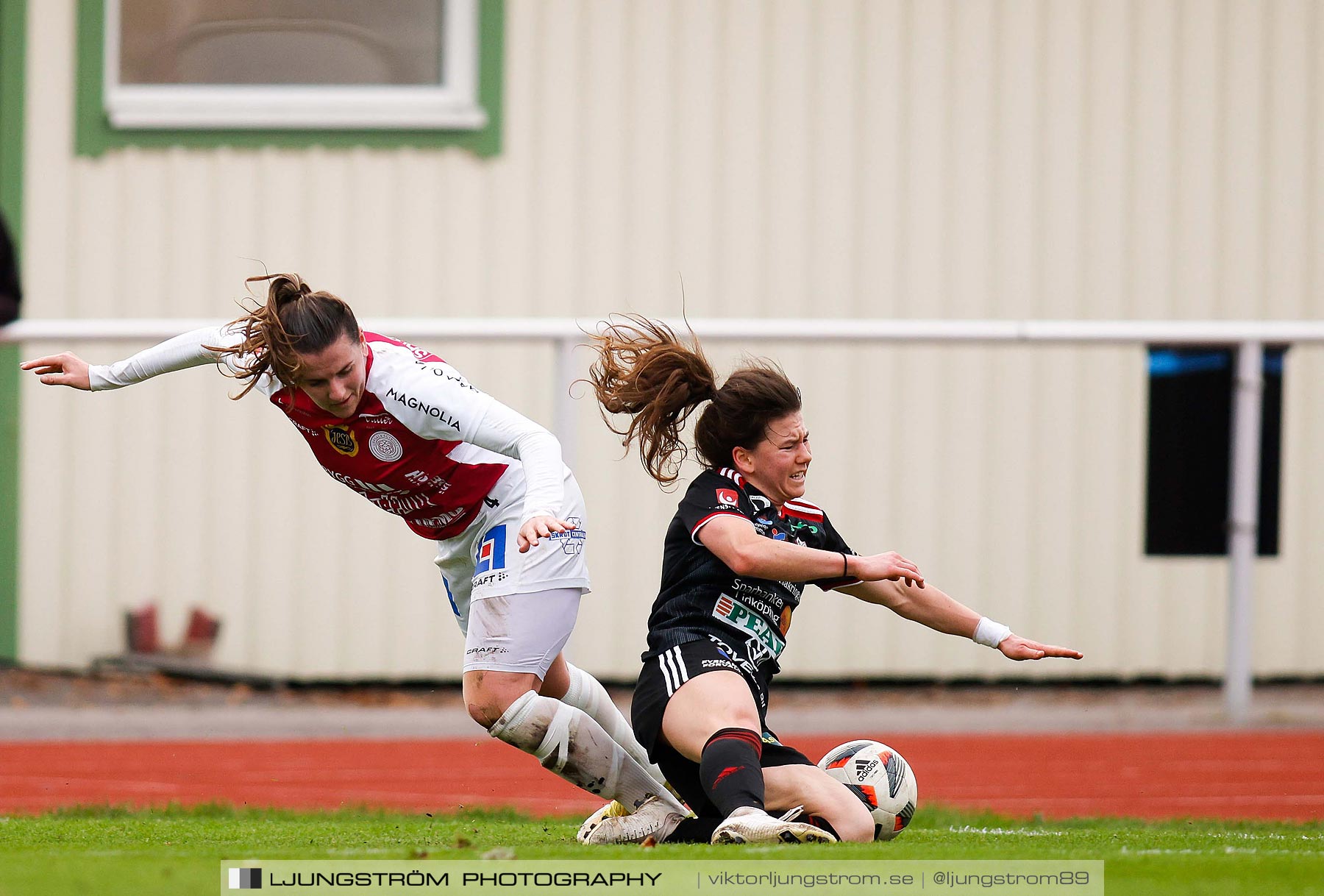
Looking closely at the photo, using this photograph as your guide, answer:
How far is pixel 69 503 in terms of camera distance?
29.3ft

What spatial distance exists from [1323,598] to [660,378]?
5.97 metres

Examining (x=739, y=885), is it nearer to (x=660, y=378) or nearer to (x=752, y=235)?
(x=660, y=378)

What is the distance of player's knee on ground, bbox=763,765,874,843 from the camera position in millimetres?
→ 4176

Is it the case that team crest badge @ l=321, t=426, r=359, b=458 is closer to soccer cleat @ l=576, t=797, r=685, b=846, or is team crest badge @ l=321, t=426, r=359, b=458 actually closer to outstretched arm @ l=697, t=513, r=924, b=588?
outstretched arm @ l=697, t=513, r=924, b=588

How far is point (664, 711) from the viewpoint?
14.2 ft

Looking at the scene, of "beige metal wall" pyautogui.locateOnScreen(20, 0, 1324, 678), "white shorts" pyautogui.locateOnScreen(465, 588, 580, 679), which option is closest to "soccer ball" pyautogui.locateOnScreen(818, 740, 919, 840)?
"white shorts" pyautogui.locateOnScreen(465, 588, 580, 679)

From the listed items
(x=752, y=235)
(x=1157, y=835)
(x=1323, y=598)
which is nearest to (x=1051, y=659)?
(x=1323, y=598)

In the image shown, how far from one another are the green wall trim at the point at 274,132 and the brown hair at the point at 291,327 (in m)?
5.38

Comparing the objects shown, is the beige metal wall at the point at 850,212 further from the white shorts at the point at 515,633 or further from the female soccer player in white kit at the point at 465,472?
the white shorts at the point at 515,633

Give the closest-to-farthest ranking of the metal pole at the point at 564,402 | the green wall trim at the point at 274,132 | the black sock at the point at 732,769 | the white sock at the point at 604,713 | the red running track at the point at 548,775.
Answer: the black sock at the point at 732,769 → the white sock at the point at 604,713 → the red running track at the point at 548,775 → the metal pole at the point at 564,402 → the green wall trim at the point at 274,132

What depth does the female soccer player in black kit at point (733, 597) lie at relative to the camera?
13.7 ft

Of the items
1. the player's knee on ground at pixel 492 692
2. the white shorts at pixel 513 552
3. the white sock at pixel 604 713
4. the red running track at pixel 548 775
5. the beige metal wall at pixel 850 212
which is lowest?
the red running track at pixel 548 775

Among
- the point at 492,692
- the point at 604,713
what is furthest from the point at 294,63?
the point at 492,692

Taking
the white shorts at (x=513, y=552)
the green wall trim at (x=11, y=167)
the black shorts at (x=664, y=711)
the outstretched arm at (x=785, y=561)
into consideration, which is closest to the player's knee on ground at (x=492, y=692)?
the white shorts at (x=513, y=552)
